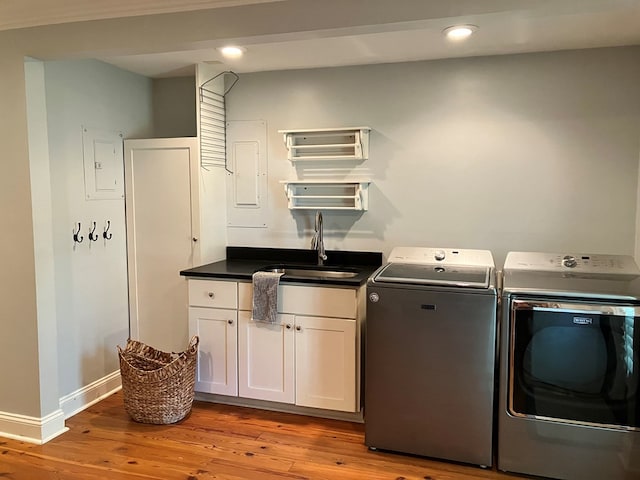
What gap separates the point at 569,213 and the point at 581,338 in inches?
39.6

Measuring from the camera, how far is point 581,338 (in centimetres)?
245

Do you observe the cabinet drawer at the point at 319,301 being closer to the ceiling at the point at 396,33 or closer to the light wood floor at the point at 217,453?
the light wood floor at the point at 217,453

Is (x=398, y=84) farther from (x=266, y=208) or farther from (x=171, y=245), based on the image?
(x=171, y=245)

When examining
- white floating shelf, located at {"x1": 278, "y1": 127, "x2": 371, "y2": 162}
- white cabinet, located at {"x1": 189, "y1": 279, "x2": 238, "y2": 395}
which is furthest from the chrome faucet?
white cabinet, located at {"x1": 189, "y1": 279, "x2": 238, "y2": 395}

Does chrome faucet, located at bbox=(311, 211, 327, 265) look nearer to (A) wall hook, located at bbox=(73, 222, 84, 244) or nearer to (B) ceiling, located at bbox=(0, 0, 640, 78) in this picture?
(B) ceiling, located at bbox=(0, 0, 640, 78)

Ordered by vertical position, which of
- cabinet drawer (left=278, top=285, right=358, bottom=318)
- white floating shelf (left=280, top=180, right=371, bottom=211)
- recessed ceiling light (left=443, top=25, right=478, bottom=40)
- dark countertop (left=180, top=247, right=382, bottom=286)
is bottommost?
cabinet drawer (left=278, top=285, right=358, bottom=318)

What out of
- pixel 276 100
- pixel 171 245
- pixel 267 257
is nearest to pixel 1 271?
pixel 171 245

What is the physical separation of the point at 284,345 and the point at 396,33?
73.4 inches

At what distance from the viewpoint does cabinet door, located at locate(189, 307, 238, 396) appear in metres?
3.30

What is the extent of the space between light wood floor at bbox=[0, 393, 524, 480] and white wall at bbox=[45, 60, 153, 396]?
41cm

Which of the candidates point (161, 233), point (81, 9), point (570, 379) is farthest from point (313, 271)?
point (81, 9)

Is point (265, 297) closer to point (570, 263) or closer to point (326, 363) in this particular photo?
point (326, 363)

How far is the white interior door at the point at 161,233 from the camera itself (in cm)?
361

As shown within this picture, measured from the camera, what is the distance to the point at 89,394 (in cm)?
341
